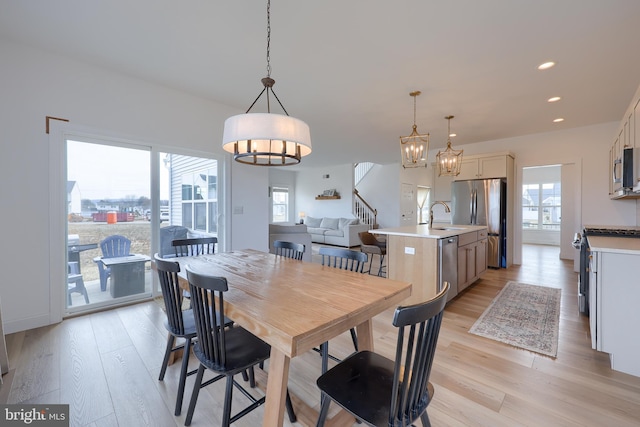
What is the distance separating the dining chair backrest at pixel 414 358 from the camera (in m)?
0.91

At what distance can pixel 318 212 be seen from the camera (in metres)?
9.70

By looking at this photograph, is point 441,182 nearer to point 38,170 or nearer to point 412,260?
point 412,260

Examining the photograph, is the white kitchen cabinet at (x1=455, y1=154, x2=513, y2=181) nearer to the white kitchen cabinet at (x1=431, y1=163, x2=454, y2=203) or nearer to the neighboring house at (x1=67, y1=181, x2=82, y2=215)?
the white kitchen cabinet at (x1=431, y1=163, x2=454, y2=203)

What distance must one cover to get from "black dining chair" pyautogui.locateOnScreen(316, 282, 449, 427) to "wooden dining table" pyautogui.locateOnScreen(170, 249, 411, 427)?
0.75 ft

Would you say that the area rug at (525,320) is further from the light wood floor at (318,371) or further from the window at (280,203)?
the window at (280,203)

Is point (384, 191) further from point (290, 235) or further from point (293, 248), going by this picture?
point (293, 248)

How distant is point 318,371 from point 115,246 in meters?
2.90

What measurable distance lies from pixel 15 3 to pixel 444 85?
398cm

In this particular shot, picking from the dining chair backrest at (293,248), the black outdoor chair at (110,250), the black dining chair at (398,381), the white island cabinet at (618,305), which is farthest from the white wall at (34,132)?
the white island cabinet at (618,305)

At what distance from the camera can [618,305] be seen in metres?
1.93

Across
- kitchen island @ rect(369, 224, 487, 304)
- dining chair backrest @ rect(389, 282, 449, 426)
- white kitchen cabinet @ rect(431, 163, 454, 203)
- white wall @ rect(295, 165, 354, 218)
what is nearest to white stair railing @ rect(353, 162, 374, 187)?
white wall @ rect(295, 165, 354, 218)

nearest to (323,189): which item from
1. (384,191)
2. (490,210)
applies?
(384,191)

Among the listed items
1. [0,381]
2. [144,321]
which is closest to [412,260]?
[144,321]

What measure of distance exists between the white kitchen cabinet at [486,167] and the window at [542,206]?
3.45 meters
